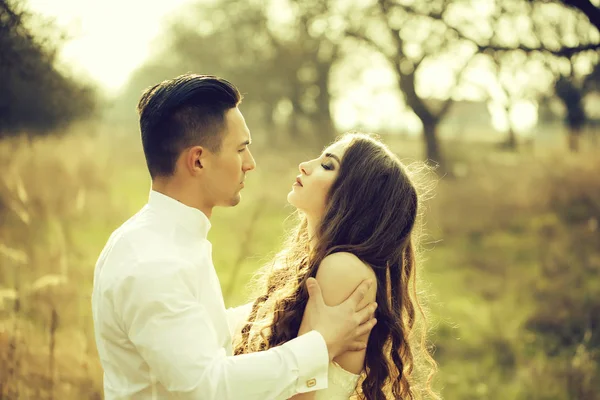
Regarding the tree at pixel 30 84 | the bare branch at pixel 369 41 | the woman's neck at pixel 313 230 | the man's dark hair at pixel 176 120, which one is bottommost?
the woman's neck at pixel 313 230

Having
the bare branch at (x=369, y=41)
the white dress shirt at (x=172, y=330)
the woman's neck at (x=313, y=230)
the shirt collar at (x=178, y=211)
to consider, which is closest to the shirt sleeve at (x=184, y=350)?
the white dress shirt at (x=172, y=330)

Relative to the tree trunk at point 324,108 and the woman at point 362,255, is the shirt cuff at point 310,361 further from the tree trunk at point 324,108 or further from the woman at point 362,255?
the tree trunk at point 324,108

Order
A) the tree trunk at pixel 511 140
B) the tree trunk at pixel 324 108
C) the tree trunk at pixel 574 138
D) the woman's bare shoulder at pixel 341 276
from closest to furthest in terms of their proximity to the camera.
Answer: the woman's bare shoulder at pixel 341 276, the tree trunk at pixel 574 138, the tree trunk at pixel 511 140, the tree trunk at pixel 324 108

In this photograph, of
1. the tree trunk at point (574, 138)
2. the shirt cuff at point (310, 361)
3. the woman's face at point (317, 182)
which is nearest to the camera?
the shirt cuff at point (310, 361)

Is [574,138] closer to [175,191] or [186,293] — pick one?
[175,191]

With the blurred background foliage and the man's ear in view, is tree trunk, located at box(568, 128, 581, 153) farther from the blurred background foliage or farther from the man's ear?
the man's ear

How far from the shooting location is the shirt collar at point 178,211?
2248 millimetres

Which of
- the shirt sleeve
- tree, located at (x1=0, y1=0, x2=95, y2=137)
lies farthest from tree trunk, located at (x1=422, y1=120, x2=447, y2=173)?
the shirt sleeve

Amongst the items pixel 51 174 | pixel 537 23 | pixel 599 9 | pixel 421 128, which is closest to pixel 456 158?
pixel 421 128

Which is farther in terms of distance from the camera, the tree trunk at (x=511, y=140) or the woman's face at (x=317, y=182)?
the tree trunk at (x=511, y=140)

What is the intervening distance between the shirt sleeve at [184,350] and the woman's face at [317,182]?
0.94 metres

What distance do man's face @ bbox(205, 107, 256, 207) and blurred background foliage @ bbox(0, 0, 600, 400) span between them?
1.29 meters

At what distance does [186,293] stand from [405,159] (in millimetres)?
10238

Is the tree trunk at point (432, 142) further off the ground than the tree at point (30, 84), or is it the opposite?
the tree at point (30, 84)
